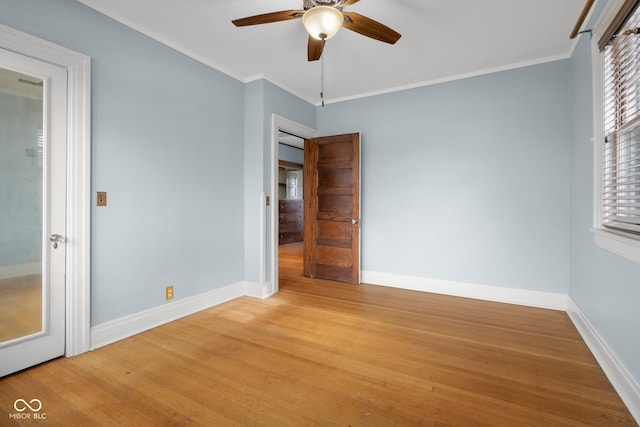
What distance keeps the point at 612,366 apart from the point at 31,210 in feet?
12.8

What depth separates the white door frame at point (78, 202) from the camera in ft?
7.00

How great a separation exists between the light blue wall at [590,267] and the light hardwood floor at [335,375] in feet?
0.96

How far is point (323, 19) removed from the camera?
1.81m

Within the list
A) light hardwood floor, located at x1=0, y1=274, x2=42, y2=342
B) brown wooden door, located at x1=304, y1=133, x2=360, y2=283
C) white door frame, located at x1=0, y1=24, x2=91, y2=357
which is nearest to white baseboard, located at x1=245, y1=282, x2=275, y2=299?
brown wooden door, located at x1=304, y1=133, x2=360, y2=283

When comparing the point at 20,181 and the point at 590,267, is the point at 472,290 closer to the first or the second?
the point at 590,267

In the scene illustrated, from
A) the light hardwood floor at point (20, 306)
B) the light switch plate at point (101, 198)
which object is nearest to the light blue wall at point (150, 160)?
the light switch plate at point (101, 198)

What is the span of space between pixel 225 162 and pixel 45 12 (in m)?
1.77

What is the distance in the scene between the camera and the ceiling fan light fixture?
1.79 meters

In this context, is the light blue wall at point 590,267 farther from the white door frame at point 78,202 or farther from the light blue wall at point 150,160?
the white door frame at point 78,202

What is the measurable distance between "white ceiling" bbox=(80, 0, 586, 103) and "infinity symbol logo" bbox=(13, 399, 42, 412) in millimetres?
2689

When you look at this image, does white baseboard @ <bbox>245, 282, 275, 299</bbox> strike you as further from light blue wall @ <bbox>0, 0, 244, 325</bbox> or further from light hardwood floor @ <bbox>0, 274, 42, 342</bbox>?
light hardwood floor @ <bbox>0, 274, 42, 342</bbox>

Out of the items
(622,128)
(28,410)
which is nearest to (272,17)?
(622,128)

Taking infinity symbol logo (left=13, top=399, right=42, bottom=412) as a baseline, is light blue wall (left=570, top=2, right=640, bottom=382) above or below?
above

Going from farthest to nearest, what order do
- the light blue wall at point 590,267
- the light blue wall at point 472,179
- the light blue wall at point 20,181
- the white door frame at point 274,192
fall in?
the white door frame at point 274,192
the light blue wall at point 472,179
the light blue wall at point 20,181
the light blue wall at point 590,267
